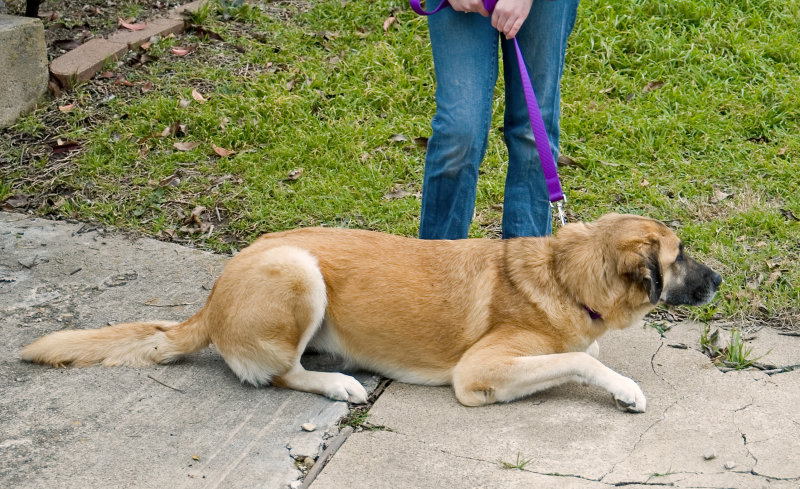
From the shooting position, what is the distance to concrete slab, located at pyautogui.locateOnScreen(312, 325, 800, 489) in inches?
131

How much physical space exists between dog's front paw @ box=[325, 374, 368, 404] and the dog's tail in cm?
65

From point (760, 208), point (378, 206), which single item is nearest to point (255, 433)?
point (378, 206)

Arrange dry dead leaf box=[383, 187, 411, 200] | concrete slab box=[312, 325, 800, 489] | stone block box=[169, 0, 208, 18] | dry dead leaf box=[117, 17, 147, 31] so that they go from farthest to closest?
stone block box=[169, 0, 208, 18]
dry dead leaf box=[117, 17, 147, 31]
dry dead leaf box=[383, 187, 411, 200]
concrete slab box=[312, 325, 800, 489]

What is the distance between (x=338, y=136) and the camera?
21.7ft

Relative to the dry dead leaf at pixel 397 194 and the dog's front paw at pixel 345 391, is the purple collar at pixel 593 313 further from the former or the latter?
the dry dead leaf at pixel 397 194

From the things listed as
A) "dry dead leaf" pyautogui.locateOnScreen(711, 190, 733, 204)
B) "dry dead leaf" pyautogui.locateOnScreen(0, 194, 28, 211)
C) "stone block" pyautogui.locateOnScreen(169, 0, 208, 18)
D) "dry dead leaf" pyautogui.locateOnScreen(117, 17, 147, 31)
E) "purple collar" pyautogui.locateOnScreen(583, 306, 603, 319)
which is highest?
"stone block" pyautogui.locateOnScreen(169, 0, 208, 18)

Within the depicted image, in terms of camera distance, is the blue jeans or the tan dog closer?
the tan dog

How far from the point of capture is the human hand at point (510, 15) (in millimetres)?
3979

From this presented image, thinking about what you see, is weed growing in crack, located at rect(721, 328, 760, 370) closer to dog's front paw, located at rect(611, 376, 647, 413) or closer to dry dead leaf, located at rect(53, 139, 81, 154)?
dog's front paw, located at rect(611, 376, 647, 413)

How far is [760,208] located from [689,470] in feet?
9.19

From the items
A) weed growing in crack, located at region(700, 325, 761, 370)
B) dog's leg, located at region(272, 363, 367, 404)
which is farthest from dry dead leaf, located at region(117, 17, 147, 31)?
weed growing in crack, located at region(700, 325, 761, 370)

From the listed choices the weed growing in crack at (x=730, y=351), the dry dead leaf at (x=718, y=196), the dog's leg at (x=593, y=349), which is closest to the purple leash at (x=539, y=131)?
the dog's leg at (x=593, y=349)

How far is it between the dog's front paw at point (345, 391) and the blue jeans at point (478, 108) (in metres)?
1.09

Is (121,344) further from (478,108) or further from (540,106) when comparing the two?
(540,106)
